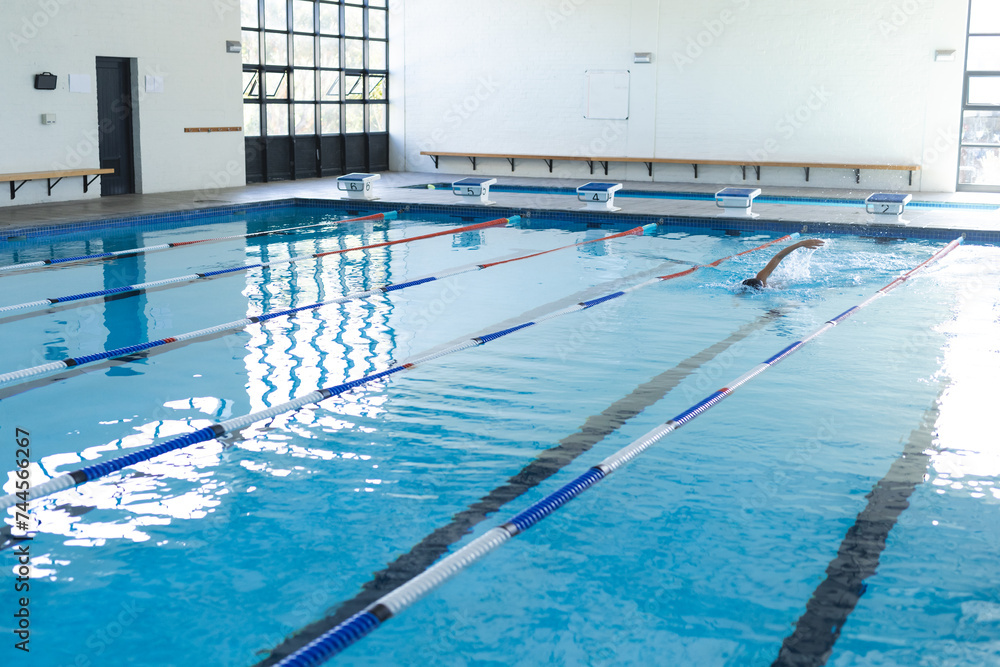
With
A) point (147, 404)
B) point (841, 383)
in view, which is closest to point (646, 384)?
point (841, 383)

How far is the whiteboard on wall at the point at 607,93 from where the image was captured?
17562 mm

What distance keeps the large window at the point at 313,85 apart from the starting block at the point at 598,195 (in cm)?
635

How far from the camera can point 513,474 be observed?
4.18 meters

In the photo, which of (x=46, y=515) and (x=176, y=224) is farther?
(x=176, y=224)

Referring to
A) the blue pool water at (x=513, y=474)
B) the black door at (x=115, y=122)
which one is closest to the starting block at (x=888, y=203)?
the blue pool water at (x=513, y=474)

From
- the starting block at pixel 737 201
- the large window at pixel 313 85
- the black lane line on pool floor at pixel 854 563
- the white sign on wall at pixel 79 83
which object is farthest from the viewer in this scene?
the large window at pixel 313 85

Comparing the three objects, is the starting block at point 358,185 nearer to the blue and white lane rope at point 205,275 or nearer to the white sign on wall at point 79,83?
the blue and white lane rope at point 205,275

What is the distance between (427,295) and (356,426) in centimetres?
338

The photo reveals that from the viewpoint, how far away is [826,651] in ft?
9.40

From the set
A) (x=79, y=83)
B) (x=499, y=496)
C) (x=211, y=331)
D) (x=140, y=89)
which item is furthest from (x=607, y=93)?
(x=499, y=496)

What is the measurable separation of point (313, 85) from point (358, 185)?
432 centimetres

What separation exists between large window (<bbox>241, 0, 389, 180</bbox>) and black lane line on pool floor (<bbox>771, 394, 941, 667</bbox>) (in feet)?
45.5

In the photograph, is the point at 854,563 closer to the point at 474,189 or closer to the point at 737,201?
the point at 737,201

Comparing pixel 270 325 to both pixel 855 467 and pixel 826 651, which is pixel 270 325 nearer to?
pixel 855 467
